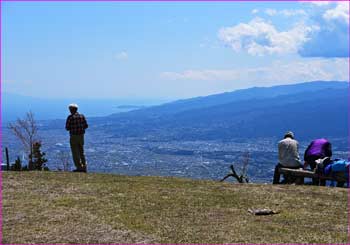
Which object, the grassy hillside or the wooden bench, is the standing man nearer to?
the grassy hillside

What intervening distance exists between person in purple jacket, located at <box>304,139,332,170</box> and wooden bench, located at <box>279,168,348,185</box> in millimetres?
431

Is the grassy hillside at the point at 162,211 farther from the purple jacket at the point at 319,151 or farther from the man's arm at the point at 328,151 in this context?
the man's arm at the point at 328,151

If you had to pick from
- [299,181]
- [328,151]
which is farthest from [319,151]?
[299,181]

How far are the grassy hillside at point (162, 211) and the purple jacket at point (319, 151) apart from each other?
8.19 ft

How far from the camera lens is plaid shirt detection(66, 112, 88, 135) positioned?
1930 centimetres

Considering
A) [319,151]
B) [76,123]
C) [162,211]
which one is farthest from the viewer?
[76,123]

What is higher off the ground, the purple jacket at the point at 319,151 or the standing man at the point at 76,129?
the standing man at the point at 76,129

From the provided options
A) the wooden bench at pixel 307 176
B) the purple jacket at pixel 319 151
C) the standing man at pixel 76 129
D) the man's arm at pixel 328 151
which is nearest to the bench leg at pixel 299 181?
the wooden bench at pixel 307 176

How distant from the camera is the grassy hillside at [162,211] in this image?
33.4ft

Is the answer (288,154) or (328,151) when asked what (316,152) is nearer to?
(328,151)

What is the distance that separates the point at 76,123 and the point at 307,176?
28.4 ft

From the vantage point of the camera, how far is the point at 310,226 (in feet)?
36.2

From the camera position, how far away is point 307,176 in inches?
702

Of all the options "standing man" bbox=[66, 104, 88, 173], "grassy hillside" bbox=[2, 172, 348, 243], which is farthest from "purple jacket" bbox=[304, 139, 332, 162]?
"standing man" bbox=[66, 104, 88, 173]
